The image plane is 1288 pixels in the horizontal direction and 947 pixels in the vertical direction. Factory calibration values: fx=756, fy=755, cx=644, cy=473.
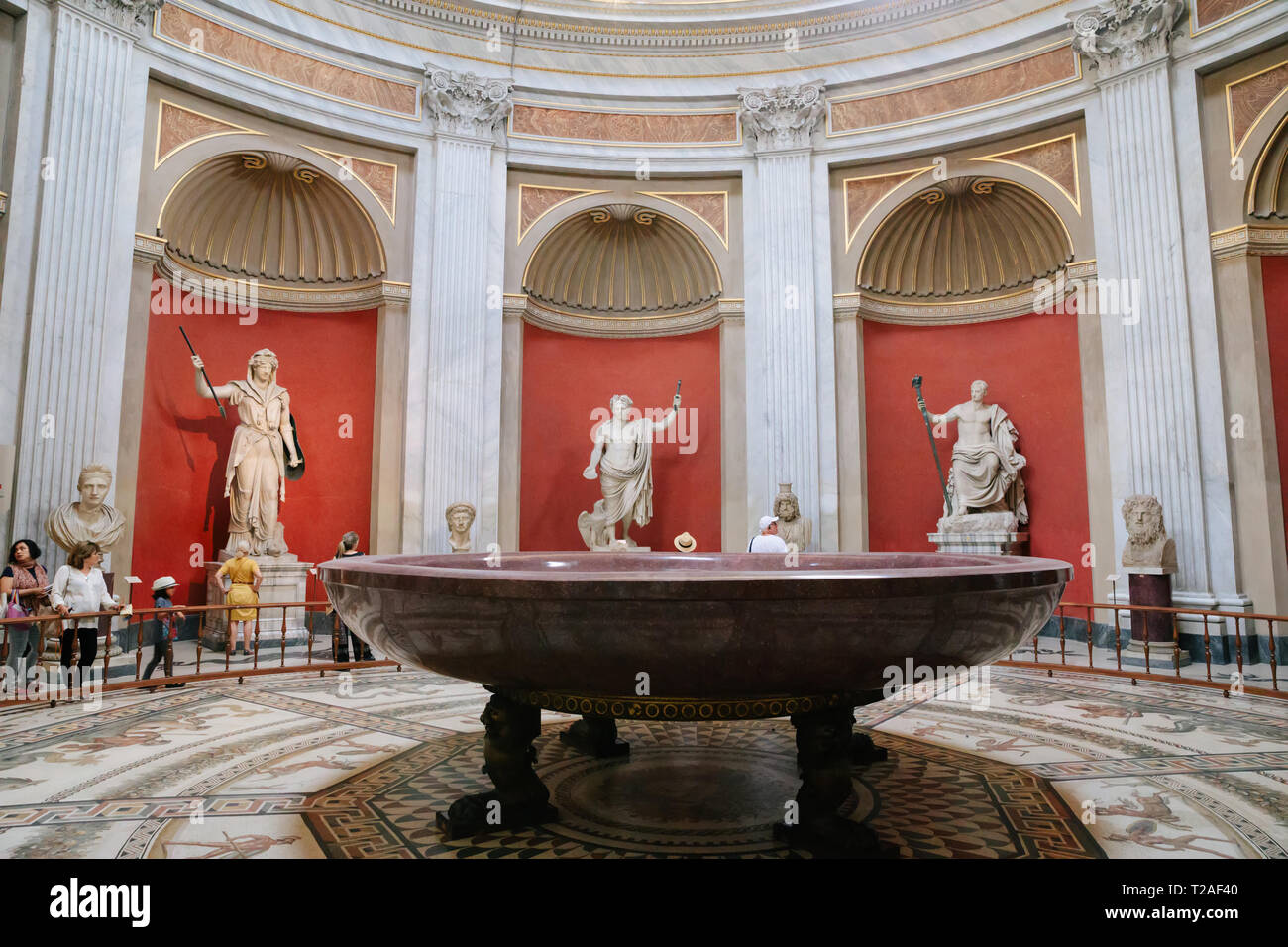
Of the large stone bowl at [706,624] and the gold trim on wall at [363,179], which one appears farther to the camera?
the gold trim on wall at [363,179]

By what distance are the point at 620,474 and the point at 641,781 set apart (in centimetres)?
664

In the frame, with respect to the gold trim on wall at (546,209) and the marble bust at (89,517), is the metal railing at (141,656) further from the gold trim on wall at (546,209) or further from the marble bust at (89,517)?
the gold trim on wall at (546,209)

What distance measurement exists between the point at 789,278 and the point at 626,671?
871cm

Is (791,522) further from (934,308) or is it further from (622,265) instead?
(622,265)

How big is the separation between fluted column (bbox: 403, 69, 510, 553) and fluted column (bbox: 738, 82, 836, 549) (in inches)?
131

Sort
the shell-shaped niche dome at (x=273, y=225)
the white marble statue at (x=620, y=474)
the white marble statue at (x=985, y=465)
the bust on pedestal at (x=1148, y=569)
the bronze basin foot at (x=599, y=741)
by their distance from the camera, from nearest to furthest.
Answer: the bronze basin foot at (x=599, y=741)
the bust on pedestal at (x=1148, y=569)
the shell-shaped niche dome at (x=273, y=225)
the white marble statue at (x=985, y=465)
the white marble statue at (x=620, y=474)

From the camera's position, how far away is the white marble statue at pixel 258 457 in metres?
8.05

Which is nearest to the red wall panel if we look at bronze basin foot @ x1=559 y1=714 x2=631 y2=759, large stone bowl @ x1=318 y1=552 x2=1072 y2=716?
large stone bowl @ x1=318 y1=552 x2=1072 y2=716

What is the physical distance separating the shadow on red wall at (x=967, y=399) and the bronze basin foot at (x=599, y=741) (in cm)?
723

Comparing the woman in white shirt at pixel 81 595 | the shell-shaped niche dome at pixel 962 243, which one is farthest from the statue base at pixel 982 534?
the woman in white shirt at pixel 81 595

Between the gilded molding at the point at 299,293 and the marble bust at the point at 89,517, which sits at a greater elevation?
the gilded molding at the point at 299,293

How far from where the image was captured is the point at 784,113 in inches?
394

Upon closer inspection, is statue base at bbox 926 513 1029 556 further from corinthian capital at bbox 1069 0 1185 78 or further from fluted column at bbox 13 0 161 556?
fluted column at bbox 13 0 161 556

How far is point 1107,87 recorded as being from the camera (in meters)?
8.19
